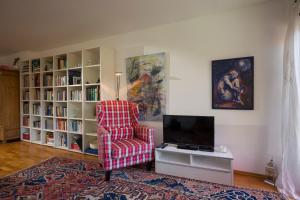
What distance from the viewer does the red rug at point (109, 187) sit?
6.52 feet

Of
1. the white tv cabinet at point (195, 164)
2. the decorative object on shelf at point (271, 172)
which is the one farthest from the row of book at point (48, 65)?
the decorative object on shelf at point (271, 172)

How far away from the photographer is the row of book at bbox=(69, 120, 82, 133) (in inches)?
144

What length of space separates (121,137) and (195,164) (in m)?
1.13

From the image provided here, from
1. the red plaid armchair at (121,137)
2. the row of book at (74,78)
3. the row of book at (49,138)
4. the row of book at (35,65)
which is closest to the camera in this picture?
the red plaid armchair at (121,137)

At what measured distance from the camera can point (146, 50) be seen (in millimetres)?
3232

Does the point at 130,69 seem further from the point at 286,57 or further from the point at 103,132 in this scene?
the point at 286,57

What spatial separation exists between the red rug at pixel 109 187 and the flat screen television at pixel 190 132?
0.48 metres

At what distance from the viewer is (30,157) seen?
130 inches

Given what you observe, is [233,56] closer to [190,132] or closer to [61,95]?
[190,132]

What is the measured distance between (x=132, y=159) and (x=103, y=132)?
0.54 meters

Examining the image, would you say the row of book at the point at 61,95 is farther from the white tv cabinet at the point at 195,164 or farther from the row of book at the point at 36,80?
the white tv cabinet at the point at 195,164

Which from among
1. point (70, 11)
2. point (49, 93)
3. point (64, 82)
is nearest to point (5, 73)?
point (49, 93)

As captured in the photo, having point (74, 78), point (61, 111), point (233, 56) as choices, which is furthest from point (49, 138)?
point (233, 56)

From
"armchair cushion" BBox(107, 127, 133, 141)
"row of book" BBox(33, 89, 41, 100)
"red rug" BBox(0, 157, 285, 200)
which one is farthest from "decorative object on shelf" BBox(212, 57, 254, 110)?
"row of book" BBox(33, 89, 41, 100)
